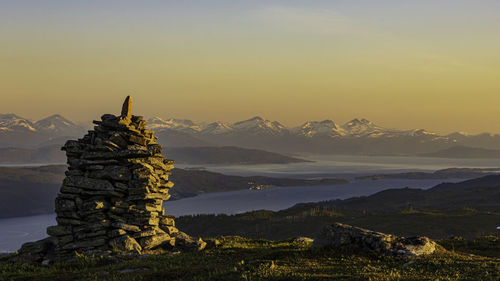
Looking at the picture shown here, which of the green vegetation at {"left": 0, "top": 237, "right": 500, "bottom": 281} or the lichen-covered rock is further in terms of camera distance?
the lichen-covered rock

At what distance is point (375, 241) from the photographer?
27.3 meters

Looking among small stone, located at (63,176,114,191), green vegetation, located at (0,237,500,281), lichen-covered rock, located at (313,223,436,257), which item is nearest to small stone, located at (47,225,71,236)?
small stone, located at (63,176,114,191)

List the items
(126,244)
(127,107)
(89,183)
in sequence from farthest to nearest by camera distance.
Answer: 1. (127,107)
2. (89,183)
3. (126,244)

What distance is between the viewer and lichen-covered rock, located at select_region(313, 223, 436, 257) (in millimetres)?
26453

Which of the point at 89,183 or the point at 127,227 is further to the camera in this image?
the point at 89,183

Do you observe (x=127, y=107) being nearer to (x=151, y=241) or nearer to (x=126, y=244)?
(x=151, y=241)

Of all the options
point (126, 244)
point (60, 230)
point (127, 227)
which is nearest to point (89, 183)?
point (60, 230)

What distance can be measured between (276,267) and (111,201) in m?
19.0

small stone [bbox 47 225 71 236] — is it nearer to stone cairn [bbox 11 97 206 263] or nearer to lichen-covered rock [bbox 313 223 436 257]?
stone cairn [bbox 11 97 206 263]

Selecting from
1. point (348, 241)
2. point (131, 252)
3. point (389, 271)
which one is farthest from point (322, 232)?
point (131, 252)

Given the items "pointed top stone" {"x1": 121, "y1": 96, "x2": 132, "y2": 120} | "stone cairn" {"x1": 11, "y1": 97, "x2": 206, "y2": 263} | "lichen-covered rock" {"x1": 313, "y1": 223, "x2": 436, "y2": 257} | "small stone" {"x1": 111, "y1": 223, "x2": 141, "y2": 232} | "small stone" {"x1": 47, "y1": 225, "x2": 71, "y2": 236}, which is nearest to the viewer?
"lichen-covered rock" {"x1": 313, "y1": 223, "x2": 436, "y2": 257}

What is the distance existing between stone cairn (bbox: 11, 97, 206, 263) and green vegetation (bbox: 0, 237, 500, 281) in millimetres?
3706

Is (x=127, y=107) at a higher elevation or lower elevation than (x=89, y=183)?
higher

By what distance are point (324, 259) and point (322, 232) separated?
4.21 meters
